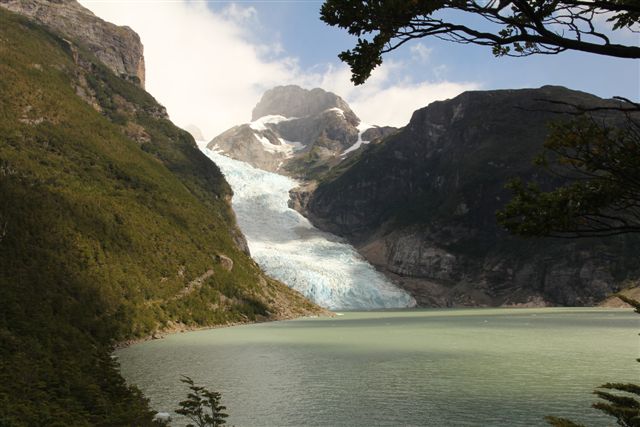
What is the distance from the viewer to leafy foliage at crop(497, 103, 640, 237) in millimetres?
7711

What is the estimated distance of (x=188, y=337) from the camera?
54.0 meters

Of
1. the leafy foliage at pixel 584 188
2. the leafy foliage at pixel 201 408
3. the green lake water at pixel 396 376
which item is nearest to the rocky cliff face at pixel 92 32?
the green lake water at pixel 396 376

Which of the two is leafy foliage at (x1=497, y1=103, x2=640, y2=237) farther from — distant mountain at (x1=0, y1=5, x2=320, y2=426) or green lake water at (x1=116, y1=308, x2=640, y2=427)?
green lake water at (x1=116, y1=308, x2=640, y2=427)

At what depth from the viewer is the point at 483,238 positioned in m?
162

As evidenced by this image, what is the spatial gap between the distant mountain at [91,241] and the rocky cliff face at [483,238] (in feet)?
218

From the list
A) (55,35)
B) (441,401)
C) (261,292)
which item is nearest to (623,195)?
(441,401)

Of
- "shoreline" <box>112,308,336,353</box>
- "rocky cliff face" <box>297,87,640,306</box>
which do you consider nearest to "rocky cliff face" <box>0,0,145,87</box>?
"shoreline" <box>112,308,336,353</box>

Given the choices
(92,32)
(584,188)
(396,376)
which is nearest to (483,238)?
(92,32)

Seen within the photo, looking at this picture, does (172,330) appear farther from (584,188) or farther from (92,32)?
(92,32)

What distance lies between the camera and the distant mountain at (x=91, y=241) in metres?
20.1

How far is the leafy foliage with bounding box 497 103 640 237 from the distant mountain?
37.0 feet

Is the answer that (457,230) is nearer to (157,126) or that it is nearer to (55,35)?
(157,126)

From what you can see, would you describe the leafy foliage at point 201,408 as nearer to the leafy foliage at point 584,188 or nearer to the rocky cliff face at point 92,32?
the leafy foliage at point 584,188

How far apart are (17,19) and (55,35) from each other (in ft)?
27.2
